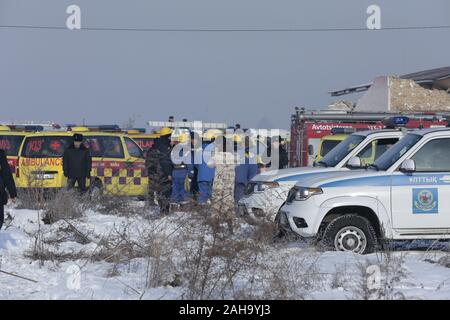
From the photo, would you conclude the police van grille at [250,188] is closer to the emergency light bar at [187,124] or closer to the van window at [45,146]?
the van window at [45,146]

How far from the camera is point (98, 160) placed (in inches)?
778

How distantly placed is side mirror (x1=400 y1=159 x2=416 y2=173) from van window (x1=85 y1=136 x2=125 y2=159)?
399 inches

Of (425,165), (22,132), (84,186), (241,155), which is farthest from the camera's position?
(22,132)

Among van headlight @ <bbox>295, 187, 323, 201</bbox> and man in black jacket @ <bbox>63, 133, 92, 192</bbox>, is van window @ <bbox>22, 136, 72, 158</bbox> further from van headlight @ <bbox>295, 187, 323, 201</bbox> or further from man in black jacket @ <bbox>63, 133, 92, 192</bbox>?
van headlight @ <bbox>295, 187, 323, 201</bbox>

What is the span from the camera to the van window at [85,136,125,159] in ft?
65.9

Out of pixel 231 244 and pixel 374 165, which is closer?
pixel 231 244

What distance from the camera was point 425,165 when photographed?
11117mm

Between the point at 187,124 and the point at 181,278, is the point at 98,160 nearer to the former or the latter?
the point at 187,124

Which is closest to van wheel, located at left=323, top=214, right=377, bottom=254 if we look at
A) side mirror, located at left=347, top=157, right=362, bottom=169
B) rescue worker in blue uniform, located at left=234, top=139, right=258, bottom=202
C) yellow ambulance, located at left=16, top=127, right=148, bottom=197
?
side mirror, located at left=347, top=157, right=362, bottom=169

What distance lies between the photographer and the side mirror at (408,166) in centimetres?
1085

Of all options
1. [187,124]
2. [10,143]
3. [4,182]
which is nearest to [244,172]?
[4,182]
